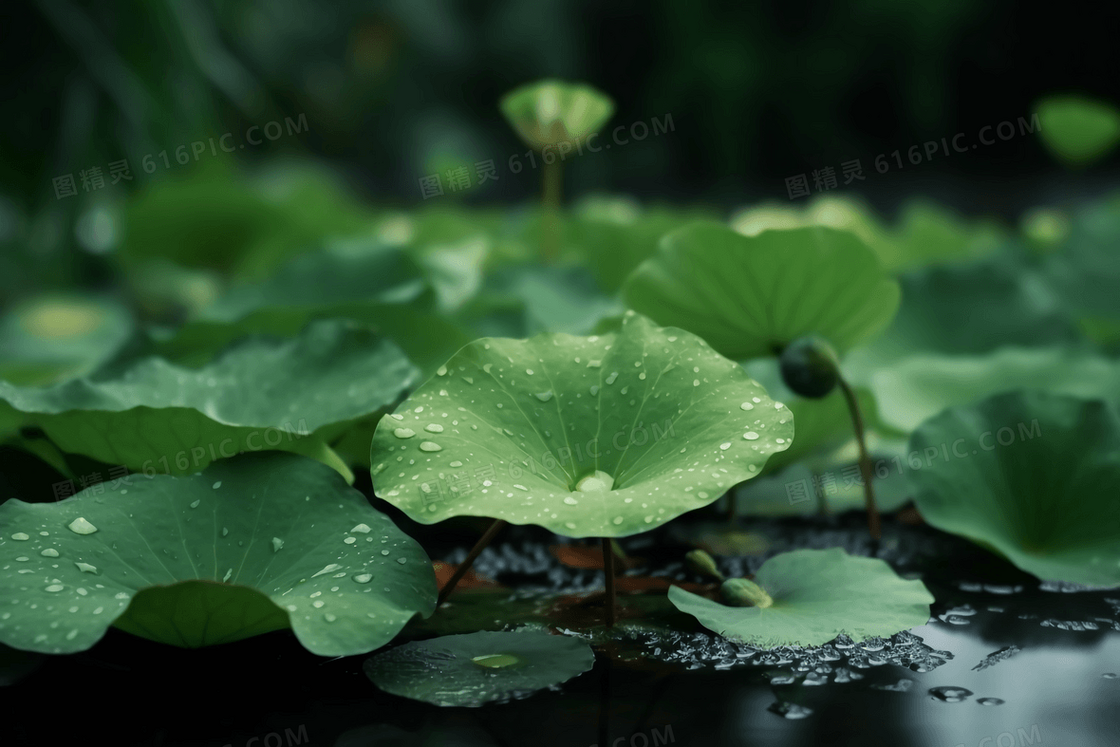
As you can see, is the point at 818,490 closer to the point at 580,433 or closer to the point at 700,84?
the point at 580,433

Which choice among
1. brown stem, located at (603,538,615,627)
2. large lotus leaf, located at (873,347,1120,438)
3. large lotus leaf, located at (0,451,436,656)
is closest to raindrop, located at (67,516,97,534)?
large lotus leaf, located at (0,451,436,656)

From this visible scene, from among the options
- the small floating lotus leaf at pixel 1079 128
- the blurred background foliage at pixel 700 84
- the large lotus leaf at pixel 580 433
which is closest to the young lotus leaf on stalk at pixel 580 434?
the large lotus leaf at pixel 580 433

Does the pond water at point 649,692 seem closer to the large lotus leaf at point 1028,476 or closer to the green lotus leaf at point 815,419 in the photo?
the large lotus leaf at point 1028,476

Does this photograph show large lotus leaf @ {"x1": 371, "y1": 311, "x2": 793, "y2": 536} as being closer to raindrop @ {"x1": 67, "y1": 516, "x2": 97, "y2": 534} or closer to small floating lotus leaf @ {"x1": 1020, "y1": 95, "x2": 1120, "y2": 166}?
raindrop @ {"x1": 67, "y1": 516, "x2": 97, "y2": 534}

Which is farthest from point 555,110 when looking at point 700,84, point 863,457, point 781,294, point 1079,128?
point 700,84

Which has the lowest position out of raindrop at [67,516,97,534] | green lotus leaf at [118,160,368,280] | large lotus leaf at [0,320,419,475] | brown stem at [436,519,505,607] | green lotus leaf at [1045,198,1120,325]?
brown stem at [436,519,505,607]

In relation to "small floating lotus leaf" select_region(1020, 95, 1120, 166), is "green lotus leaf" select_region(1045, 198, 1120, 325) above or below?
below

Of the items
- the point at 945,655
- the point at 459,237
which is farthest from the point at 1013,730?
the point at 459,237
